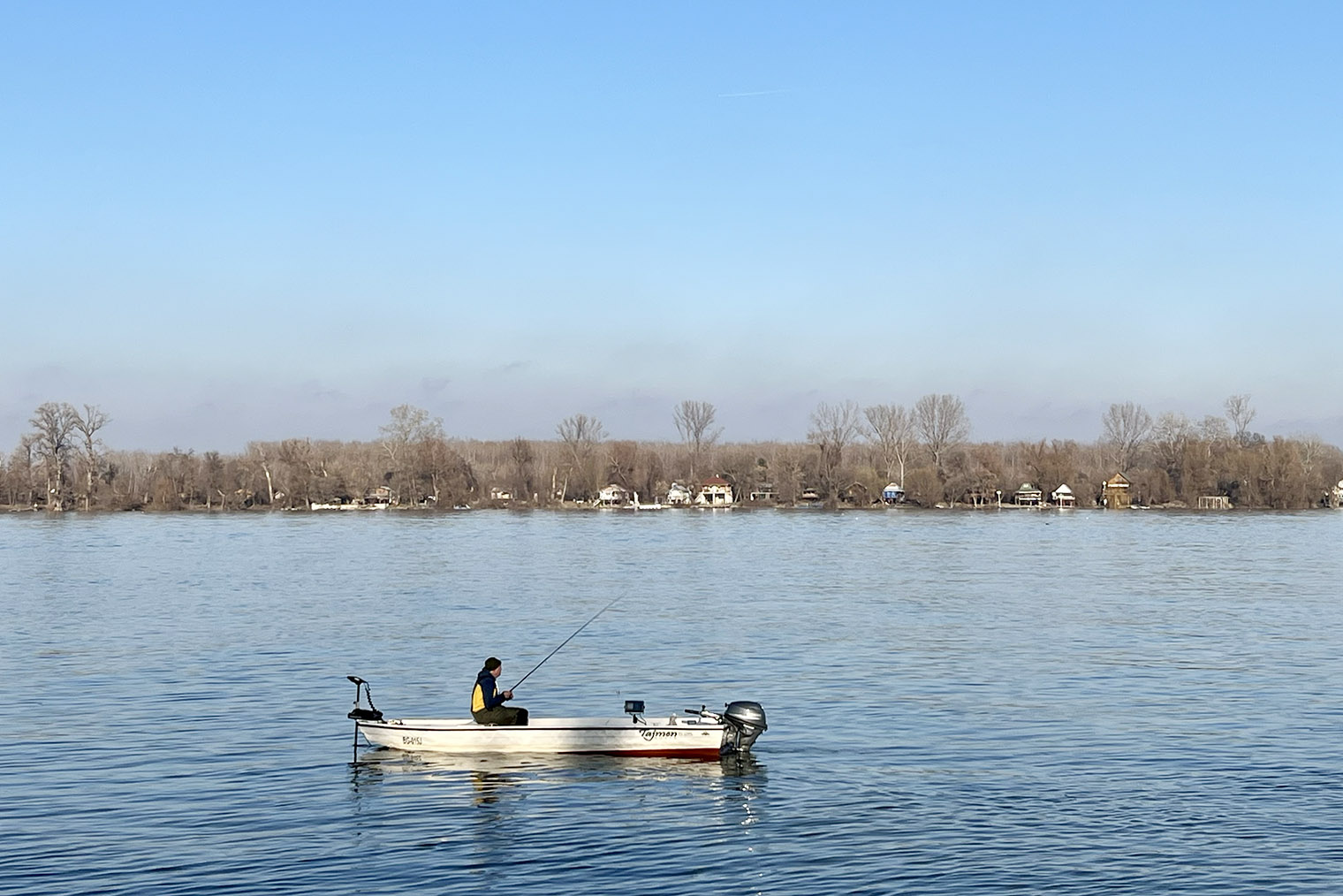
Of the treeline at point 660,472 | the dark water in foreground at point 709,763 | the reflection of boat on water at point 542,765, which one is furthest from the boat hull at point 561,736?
the treeline at point 660,472

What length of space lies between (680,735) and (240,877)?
314 inches

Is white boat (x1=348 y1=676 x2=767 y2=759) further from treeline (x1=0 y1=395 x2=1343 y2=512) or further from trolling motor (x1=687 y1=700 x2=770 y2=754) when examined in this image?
treeline (x1=0 y1=395 x2=1343 y2=512)

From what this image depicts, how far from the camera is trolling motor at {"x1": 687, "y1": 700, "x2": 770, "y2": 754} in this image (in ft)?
71.3

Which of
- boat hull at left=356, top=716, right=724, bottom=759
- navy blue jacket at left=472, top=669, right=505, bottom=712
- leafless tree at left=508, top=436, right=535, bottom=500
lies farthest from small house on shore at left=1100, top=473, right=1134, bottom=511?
navy blue jacket at left=472, top=669, right=505, bottom=712

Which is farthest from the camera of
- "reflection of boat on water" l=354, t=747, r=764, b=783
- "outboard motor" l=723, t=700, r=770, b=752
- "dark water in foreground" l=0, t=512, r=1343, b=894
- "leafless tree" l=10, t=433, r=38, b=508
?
"leafless tree" l=10, t=433, r=38, b=508

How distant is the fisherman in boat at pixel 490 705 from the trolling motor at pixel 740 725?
10.4 feet

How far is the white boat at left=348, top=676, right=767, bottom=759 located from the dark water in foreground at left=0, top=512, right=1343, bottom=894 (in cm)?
30

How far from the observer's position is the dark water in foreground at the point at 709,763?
54.0 ft

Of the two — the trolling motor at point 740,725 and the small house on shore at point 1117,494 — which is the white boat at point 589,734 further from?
the small house on shore at point 1117,494

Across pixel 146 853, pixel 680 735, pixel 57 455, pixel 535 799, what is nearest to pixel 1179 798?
pixel 680 735

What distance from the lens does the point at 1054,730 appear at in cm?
2456

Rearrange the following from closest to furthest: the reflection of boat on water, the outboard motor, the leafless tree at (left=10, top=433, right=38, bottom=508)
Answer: the reflection of boat on water
the outboard motor
the leafless tree at (left=10, top=433, right=38, bottom=508)

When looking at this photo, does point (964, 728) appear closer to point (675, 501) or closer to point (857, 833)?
point (857, 833)

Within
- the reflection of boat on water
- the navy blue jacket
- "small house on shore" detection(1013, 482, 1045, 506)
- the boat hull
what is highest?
"small house on shore" detection(1013, 482, 1045, 506)
